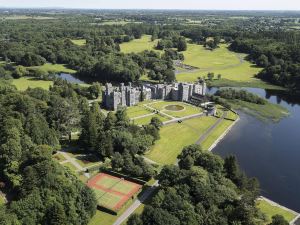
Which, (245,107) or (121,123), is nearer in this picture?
(121,123)

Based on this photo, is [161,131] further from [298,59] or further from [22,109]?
[298,59]

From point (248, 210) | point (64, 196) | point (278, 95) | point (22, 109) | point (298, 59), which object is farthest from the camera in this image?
point (298, 59)

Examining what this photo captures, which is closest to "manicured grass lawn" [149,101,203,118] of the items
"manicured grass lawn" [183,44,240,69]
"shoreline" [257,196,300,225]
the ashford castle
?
the ashford castle

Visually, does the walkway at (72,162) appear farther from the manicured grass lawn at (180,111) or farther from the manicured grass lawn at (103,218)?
the manicured grass lawn at (180,111)

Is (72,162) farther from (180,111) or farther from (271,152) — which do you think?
(271,152)

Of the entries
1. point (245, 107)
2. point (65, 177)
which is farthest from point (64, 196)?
point (245, 107)

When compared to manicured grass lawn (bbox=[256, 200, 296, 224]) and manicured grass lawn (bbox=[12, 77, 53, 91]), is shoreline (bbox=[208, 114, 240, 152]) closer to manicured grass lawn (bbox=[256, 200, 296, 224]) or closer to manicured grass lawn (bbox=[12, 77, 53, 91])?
manicured grass lawn (bbox=[256, 200, 296, 224])

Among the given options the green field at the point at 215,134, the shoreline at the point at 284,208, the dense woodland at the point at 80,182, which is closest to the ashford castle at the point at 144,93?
the dense woodland at the point at 80,182

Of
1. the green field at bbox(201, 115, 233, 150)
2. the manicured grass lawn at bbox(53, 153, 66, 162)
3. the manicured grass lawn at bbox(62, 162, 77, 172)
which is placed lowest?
the green field at bbox(201, 115, 233, 150)
